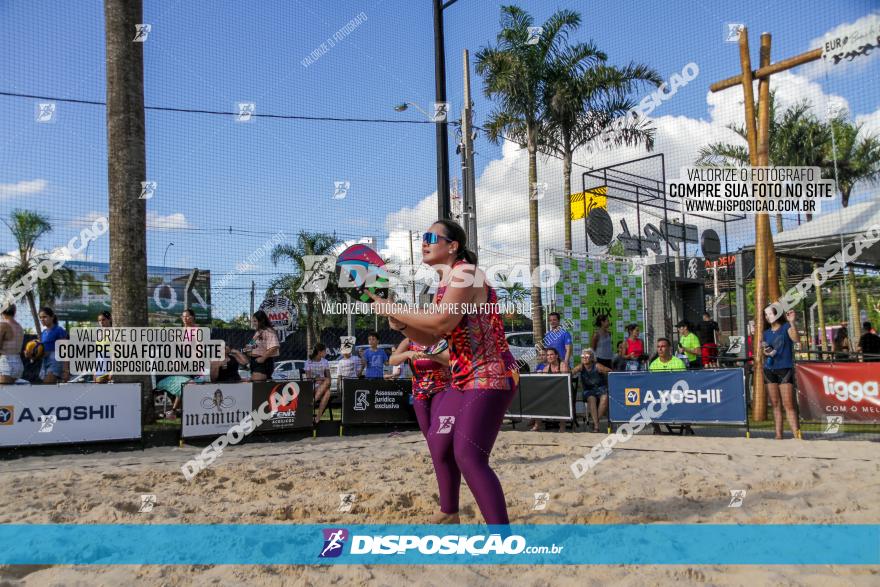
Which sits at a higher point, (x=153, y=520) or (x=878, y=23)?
(x=878, y=23)

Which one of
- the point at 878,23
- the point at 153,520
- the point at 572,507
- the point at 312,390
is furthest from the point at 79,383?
the point at 878,23

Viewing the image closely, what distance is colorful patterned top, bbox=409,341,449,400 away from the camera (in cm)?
503

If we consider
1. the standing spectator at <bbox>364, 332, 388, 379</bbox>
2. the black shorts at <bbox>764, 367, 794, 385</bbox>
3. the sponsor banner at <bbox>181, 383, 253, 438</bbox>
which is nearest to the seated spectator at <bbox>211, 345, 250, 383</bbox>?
the sponsor banner at <bbox>181, 383, 253, 438</bbox>

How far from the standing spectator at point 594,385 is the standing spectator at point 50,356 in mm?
6798

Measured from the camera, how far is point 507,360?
323cm

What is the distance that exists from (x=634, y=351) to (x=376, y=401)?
171 inches

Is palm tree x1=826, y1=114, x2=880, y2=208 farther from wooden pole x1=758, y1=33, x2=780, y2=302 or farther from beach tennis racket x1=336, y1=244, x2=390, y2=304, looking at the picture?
beach tennis racket x1=336, y1=244, x2=390, y2=304

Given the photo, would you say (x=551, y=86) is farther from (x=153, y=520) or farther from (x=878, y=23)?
(x=153, y=520)

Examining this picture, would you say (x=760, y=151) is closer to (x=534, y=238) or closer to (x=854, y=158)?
(x=534, y=238)

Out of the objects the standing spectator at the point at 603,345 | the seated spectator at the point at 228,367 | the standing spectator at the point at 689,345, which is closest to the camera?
the seated spectator at the point at 228,367

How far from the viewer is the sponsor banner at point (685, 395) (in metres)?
8.12

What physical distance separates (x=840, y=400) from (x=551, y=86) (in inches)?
388

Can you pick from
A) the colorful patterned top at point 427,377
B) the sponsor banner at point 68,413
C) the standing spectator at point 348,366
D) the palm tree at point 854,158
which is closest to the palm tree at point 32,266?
the sponsor banner at point 68,413

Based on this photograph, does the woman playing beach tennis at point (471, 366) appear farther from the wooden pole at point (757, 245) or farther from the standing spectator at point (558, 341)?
the wooden pole at point (757, 245)
